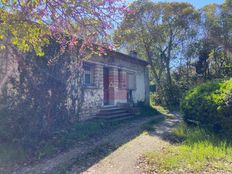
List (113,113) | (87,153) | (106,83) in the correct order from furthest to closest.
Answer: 1. (106,83)
2. (113,113)
3. (87,153)

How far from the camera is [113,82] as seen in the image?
1292 cm

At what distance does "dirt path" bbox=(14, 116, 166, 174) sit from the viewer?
488 cm

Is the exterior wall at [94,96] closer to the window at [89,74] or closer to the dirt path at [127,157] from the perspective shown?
the window at [89,74]

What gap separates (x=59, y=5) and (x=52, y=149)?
385cm

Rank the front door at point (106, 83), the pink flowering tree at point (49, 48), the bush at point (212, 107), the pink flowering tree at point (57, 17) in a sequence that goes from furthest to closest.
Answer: the front door at point (106, 83)
the bush at point (212, 107)
the pink flowering tree at point (49, 48)
the pink flowering tree at point (57, 17)

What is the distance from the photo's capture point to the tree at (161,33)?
1742 cm

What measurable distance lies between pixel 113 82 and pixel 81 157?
7597 millimetres

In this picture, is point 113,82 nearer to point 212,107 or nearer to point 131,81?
point 131,81

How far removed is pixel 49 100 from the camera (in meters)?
6.72

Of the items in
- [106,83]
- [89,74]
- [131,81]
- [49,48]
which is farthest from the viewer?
[131,81]

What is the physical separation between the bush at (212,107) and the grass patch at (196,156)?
0.45 m

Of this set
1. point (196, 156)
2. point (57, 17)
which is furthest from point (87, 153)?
point (57, 17)

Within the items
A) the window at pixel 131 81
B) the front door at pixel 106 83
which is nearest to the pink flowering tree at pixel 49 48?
the front door at pixel 106 83

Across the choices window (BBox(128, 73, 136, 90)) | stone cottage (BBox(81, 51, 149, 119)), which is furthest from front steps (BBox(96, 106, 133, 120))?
window (BBox(128, 73, 136, 90))
